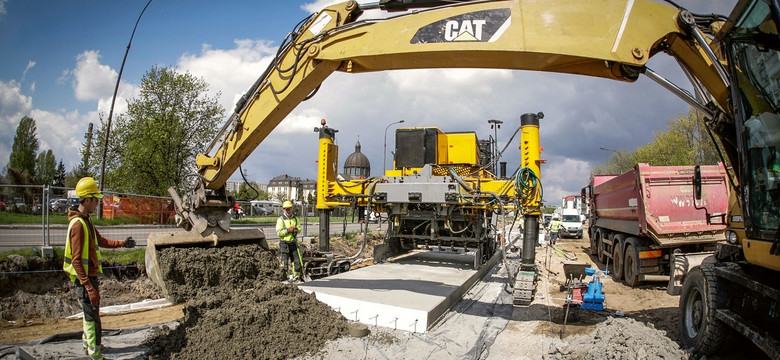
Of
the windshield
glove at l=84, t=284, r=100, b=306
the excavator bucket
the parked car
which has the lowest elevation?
glove at l=84, t=284, r=100, b=306

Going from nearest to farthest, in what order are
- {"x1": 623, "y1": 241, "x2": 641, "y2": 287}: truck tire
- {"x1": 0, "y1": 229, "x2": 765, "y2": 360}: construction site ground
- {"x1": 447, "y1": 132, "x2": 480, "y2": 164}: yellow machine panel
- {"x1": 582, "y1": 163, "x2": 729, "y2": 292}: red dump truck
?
{"x1": 0, "y1": 229, "x2": 765, "y2": 360}: construction site ground
{"x1": 582, "y1": 163, "x2": 729, "y2": 292}: red dump truck
{"x1": 623, "y1": 241, "x2": 641, "y2": 287}: truck tire
{"x1": 447, "y1": 132, "x2": 480, "y2": 164}: yellow machine panel

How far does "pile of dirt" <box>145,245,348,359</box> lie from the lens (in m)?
4.35

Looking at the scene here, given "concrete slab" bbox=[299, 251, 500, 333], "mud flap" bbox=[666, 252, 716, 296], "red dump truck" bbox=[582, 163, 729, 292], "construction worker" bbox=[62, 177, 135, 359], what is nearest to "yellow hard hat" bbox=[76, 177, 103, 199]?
"construction worker" bbox=[62, 177, 135, 359]

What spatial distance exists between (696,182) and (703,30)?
1.54 meters

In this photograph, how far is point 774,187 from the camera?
3293 mm

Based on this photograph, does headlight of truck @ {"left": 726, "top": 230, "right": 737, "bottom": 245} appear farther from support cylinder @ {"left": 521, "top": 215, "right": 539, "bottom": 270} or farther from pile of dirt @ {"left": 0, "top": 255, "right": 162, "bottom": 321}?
pile of dirt @ {"left": 0, "top": 255, "right": 162, "bottom": 321}

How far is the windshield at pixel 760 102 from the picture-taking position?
3199mm

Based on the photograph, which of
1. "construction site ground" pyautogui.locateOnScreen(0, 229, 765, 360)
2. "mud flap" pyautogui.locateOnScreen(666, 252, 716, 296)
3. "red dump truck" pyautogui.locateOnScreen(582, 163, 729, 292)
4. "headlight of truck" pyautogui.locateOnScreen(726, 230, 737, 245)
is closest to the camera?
"headlight of truck" pyautogui.locateOnScreen(726, 230, 737, 245)

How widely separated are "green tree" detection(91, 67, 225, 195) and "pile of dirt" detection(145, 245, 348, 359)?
1375 centimetres

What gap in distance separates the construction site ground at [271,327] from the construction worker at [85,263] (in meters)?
0.36

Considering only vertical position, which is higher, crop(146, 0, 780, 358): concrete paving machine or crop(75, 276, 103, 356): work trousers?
crop(146, 0, 780, 358): concrete paving machine

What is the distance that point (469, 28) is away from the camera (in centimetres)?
448

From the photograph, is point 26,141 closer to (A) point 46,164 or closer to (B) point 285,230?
(A) point 46,164

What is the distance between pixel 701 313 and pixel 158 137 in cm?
1928
